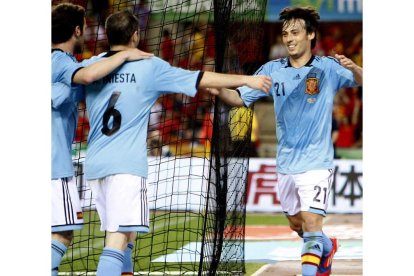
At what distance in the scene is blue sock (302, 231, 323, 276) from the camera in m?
7.85

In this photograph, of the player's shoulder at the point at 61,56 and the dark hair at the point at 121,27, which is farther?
the player's shoulder at the point at 61,56

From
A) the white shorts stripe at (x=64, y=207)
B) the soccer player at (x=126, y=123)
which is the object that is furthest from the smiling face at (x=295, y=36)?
the white shorts stripe at (x=64, y=207)

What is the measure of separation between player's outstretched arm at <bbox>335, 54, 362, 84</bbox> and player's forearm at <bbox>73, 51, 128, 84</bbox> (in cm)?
157

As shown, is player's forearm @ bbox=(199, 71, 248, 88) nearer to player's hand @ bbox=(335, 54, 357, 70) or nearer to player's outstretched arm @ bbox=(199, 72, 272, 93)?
player's outstretched arm @ bbox=(199, 72, 272, 93)

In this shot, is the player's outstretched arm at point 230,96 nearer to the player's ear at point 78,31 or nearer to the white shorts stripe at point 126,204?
the white shorts stripe at point 126,204

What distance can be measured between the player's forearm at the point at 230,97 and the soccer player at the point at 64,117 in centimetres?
82

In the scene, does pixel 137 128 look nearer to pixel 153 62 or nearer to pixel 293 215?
pixel 153 62

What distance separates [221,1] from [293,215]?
1.80 meters

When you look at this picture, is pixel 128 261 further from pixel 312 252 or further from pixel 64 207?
pixel 312 252

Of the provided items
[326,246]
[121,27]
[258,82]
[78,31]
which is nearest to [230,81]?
[258,82]

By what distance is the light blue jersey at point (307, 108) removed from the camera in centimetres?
793
